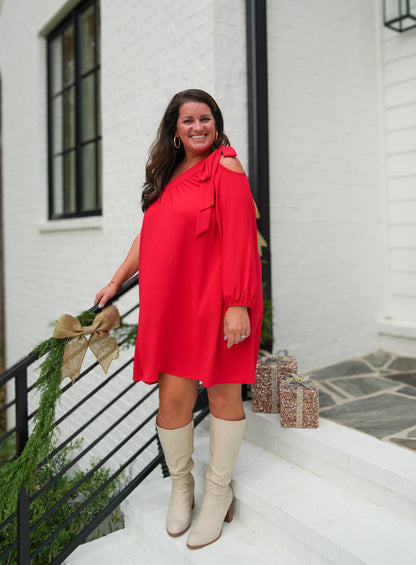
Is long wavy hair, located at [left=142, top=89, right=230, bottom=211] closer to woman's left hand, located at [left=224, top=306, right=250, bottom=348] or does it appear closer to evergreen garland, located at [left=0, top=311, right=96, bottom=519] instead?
woman's left hand, located at [left=224, top=306, right=250, bottom=348]

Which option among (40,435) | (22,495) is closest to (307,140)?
(40,435)

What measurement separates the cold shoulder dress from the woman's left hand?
2 centimetres

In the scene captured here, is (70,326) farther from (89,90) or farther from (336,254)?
(89,90)

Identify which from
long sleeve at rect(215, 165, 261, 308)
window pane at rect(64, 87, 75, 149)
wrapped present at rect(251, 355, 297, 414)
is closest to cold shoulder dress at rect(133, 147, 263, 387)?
long sleeve at rect(215, 165, 261, 308)

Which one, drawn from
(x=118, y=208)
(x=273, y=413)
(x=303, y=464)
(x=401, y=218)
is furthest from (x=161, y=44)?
(x=303, y=464)

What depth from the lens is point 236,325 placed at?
1.60 meters

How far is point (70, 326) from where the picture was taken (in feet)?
6.36

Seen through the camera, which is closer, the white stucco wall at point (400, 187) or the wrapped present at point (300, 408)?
the wrapped present at point (300, 408)

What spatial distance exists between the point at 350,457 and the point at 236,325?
71 cm

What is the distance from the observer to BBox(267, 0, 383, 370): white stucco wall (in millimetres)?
2930

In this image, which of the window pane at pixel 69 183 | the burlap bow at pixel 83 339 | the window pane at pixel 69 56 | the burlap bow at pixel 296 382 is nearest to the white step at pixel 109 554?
the burlap bow at pixel 83 339

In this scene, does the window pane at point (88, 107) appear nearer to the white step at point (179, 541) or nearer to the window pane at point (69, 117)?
the window pane at point (69, 117)

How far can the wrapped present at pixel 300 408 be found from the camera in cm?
209

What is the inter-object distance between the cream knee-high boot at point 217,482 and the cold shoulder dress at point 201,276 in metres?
0.20
